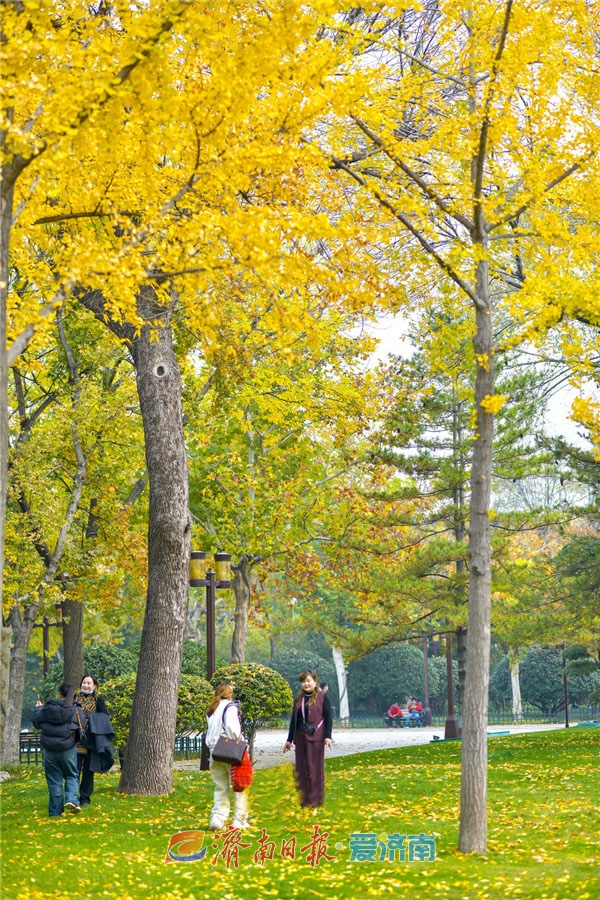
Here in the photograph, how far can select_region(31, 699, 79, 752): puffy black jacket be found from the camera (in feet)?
38.0

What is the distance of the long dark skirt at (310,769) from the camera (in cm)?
1141

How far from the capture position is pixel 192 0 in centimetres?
783

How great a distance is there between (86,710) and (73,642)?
414 inches

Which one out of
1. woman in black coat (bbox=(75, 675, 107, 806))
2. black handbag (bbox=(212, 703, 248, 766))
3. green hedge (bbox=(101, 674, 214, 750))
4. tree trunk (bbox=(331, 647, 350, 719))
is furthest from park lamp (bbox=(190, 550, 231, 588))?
tree trunk (bbox=(331, 647, 350, 719))

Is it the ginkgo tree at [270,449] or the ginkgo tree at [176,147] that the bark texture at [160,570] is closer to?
the ginkgo tree at [176,147]

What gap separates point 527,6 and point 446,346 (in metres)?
3.34

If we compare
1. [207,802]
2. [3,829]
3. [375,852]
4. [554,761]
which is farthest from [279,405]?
[375,852]

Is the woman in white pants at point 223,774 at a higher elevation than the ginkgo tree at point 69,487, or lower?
lower

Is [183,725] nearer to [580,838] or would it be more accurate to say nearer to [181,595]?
[181,595]

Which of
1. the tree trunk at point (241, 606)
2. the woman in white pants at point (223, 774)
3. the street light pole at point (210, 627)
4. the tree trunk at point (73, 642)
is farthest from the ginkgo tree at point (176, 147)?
the tree trunk at point (241, 606)

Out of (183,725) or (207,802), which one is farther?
(183,725)

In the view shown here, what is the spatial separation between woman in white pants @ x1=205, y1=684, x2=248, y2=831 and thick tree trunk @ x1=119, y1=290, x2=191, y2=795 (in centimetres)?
275

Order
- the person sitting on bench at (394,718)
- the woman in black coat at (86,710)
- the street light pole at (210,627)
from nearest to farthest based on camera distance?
the woman in black coat at (86,710) < the street light pole at (210,627) < the person sitting on bench at (394,718)
